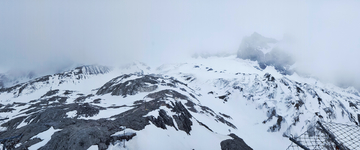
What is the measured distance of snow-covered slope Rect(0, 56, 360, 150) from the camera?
65.4ft

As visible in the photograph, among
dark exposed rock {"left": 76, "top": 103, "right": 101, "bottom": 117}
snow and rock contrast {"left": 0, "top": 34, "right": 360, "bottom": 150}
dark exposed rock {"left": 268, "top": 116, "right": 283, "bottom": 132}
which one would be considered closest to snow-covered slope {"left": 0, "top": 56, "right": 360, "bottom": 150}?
dark exposed rock {"left": 76, "top": 103, "right": 101, "bottom": 117}

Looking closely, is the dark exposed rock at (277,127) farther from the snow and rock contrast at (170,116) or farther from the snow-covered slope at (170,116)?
the snow-covered slope at (170,116)

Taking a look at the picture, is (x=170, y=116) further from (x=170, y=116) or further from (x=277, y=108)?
(x=277, y=108)

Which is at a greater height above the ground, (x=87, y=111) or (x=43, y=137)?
(x=43, y=137)

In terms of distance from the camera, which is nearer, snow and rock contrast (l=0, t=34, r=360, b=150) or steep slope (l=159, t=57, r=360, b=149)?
snow and rock contrast (l=0, t=34, r=360, b=150)

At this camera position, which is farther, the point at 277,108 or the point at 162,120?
the point at 277,108

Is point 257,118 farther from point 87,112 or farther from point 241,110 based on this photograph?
point 87,112

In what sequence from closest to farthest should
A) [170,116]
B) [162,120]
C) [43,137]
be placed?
[43,137], [162,120], [170,116]

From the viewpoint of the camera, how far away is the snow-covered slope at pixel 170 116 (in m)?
19.9

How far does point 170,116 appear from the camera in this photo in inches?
1224

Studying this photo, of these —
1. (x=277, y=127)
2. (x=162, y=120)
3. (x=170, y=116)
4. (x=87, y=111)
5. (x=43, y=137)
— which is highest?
(x=43, y=137)

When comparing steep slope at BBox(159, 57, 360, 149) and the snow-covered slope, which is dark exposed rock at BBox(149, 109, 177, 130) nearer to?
the snow-covered slope

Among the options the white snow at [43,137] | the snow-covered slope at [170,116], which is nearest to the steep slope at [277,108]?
the snow-covered slope at [170,116]

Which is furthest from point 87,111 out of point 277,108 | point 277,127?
point 277,108
